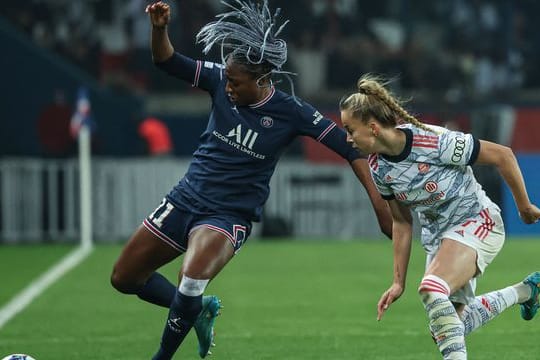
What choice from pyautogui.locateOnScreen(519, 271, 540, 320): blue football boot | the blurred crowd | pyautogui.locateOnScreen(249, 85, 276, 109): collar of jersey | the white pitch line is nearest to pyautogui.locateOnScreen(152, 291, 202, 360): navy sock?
pyautogui.locateOnScreen(249, 85, 276, 109): collar of jersey

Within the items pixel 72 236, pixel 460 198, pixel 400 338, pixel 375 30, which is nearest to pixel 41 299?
pixel 400 338

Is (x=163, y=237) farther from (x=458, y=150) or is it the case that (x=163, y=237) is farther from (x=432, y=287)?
(x=458, y=150)

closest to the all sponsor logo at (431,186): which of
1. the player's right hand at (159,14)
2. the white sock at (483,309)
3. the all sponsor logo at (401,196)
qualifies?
the all sponsor logo at (401,196)

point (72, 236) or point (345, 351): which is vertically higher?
point (345, 351)

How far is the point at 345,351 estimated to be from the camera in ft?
28.6

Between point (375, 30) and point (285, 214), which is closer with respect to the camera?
point (285, 214)

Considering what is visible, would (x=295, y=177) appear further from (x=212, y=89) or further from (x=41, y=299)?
(x=212, y=89)

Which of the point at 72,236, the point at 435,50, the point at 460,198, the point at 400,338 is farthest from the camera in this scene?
the point at 435,50

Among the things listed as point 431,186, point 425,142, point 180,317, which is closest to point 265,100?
point 425,142

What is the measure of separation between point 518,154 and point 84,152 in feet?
24.8

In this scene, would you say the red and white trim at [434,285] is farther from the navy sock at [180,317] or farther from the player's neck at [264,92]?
the player's neck at [264,92]

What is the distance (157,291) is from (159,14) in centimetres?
187

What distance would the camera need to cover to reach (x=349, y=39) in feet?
83.8

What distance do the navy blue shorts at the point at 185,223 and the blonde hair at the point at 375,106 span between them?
1.10 metres
